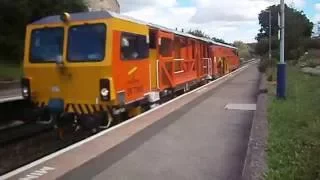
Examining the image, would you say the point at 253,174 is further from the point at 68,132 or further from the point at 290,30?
the point at 290,30

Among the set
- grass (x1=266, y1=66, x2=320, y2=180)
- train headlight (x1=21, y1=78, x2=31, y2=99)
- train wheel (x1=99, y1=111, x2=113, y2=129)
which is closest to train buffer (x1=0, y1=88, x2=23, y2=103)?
train headlight (x1=21, y1=78, x2=31, y2=99)

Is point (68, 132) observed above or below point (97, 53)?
below

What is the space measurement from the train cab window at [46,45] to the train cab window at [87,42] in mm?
316

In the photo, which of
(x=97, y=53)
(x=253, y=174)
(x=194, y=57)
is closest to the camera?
(x=253, y=174)

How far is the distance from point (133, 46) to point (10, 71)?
25.8 metres

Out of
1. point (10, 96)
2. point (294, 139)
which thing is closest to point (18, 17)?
point (10, 96)

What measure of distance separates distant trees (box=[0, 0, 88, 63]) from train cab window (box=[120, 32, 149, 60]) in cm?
2376

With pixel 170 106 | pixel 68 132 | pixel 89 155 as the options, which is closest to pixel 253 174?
pixel 89 155

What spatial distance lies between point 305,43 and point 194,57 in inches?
1669

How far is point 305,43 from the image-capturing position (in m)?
63.3

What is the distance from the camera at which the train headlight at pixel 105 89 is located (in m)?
12.0

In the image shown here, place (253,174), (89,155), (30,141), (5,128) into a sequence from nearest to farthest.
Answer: (253,174) → (89,155) → (30,141) → (5,128)

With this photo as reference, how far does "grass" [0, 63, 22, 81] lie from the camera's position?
3474 cm

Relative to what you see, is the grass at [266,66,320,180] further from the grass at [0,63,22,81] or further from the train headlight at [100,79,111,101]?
the grass at [0,63,22,81]
